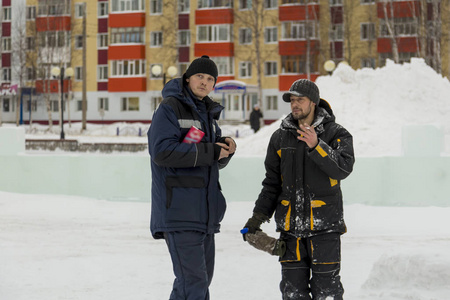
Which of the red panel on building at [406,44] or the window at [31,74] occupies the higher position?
the red panel on building at [406,44]

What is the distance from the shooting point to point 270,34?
5381 centimetres

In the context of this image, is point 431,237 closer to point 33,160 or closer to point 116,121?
point 33,160

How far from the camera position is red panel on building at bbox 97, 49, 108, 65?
190 ft

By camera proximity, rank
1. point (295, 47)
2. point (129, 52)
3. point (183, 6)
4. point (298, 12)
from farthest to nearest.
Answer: point (129, 52) → point (183, 6) → point (298, 12) → point (295, 47)

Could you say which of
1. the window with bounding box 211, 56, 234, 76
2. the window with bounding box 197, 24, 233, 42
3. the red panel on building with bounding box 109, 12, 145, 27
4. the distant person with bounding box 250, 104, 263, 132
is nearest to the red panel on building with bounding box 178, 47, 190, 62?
the window with bounding box 197, 24, 233, 42

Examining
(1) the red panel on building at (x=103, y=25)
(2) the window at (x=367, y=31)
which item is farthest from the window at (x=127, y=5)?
(2) the window at (x=367, y=31)

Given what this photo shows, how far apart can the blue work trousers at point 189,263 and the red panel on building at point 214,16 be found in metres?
50.3

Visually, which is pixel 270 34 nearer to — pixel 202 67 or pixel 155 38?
pixel 155 38

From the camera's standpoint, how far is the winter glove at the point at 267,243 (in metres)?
4.36

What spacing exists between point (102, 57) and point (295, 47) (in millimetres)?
16056

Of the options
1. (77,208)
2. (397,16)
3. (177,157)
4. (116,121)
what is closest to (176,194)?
(177,157)

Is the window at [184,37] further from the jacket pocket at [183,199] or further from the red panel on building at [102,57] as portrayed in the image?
the jacket pocket at [183,199]

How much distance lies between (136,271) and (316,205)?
3.43 metres

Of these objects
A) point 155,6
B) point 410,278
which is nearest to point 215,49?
point 155,6
